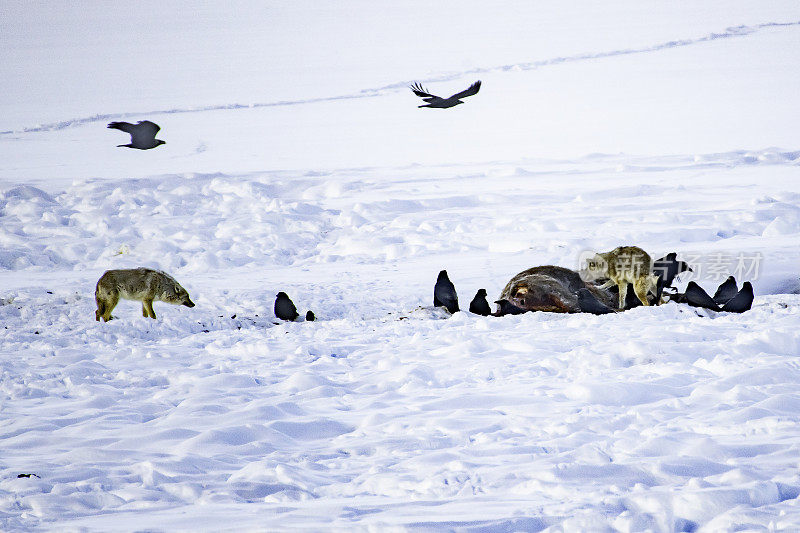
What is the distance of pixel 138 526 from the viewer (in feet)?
10.2

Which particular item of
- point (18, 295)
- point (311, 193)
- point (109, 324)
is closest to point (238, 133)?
point (311, 193)

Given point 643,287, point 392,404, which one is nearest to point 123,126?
point 392,404

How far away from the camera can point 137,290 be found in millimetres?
10016

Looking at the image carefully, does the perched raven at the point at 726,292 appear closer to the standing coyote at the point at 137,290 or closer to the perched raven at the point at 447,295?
the perched raven at the point at 447,295

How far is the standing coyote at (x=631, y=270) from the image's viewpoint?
30.5 feet

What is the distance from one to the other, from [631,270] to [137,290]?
244 inches

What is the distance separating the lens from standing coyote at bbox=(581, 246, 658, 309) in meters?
9.29

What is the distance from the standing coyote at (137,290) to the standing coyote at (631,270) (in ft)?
18.0

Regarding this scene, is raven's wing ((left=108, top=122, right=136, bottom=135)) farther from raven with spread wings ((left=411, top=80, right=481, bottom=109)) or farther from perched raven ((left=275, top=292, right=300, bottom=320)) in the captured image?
raven with spread wings ((left=411, top=80, right=481, bottom=109))

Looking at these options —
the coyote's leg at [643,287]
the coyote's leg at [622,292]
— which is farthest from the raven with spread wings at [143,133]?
the coyote's leg at [643,287]

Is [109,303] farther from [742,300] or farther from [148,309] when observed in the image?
[742,300]

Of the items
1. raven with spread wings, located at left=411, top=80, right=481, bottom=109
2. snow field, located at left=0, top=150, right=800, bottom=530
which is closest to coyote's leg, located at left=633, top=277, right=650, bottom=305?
snow field, located at left=0, top=150, right=800, bottom=530

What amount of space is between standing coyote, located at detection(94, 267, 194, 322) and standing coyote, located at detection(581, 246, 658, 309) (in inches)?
216

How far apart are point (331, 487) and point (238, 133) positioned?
23.0m
